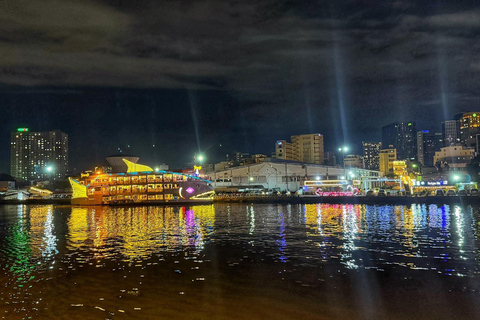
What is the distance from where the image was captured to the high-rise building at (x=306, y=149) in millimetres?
174500

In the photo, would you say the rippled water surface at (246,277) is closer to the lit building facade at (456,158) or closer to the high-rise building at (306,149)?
the lit building facade at (456,158)

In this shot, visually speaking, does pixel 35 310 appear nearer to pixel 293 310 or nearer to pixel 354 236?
pixel 293 310

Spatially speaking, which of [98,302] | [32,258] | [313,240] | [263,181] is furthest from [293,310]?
[263,181]

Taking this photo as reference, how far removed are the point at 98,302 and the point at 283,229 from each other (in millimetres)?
21610

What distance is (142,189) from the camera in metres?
83.1

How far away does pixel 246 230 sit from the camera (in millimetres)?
32750

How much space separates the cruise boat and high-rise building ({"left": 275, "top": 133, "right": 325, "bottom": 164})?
309ft

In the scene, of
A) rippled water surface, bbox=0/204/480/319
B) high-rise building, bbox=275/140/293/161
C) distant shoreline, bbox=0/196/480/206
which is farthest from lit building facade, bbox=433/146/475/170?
rippled water surface, bbox=0/204/480/319

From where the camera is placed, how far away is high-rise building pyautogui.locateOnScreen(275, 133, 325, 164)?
573 ft

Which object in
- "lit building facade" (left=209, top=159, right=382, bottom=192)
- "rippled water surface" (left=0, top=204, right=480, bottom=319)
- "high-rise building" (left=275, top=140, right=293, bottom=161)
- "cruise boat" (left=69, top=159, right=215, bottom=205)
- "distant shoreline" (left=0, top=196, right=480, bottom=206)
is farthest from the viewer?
"high-rise building" (left=275, top=140, right=293, bottom=161)

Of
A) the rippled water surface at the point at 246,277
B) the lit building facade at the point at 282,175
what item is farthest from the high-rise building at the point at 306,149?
the rippled water surface at the point at 246,277

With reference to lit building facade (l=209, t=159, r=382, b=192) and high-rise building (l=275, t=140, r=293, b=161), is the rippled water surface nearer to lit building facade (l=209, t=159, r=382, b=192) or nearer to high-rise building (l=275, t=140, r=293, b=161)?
lit building facade (l=209, t=159, r=382, b=192)

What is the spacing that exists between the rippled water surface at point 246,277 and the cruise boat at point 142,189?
48.7 metres

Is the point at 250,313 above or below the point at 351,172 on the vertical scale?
below
